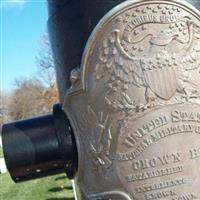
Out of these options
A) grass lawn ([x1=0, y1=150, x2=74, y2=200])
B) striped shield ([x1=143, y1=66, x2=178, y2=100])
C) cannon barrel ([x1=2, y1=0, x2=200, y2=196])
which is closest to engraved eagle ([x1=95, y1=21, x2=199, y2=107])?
striped shield ([x1=143, y1=66, x2=178, y2=100])

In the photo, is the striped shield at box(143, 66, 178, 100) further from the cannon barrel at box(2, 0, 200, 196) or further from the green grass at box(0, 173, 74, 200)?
the green grass at box(0, 173, 74, 200)

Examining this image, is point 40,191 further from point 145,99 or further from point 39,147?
point 145,99

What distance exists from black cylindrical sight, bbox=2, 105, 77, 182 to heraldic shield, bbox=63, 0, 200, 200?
0.12 m

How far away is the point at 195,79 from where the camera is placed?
6.14 feet

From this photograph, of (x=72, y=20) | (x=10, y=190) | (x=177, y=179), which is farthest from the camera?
(x=10, y=190)

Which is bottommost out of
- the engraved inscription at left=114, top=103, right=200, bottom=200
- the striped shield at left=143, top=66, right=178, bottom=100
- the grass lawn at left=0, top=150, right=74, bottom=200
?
the grass lawn at left=0, top=150, right=74, bottom=200

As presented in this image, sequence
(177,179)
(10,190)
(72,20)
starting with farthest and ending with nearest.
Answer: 1. (10,190)
2. (72,20)
3. (177,179)

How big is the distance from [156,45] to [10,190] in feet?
31.2

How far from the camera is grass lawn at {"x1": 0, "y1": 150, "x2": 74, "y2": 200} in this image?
8930mm

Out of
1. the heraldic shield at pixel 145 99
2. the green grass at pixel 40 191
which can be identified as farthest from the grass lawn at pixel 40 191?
the heraldic shield at pixel 145 99

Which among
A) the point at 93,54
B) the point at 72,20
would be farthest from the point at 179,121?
the point at 72,20

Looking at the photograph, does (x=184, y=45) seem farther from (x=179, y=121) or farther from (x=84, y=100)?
(x=84, y=100)

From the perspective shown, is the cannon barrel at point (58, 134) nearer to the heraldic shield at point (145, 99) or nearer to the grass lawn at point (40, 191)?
the heraldic shield at point (145, 99)

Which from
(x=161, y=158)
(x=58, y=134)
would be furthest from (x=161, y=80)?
(x=58, y=134)
